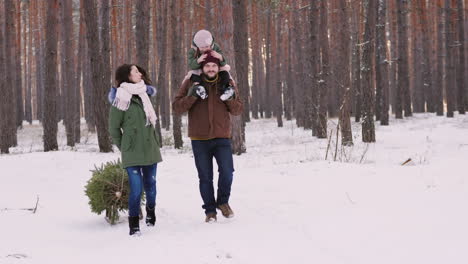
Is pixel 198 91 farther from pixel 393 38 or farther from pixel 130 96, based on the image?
pixel 393 38

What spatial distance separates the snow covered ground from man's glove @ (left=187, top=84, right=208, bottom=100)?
1407mm

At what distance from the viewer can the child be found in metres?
4.57

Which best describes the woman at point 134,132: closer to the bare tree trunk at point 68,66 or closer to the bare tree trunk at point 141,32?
the bare tree trunk at point 141,32

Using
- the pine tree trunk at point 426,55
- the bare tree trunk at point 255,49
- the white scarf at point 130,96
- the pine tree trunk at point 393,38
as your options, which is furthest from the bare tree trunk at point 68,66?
A: the bare tree trunk at point 255,49

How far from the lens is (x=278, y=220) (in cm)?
491

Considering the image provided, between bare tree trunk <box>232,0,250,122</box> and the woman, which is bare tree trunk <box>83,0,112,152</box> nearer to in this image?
bare tree trunk <box>232,0,250,122</box>

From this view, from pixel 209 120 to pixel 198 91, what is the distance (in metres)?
0.33

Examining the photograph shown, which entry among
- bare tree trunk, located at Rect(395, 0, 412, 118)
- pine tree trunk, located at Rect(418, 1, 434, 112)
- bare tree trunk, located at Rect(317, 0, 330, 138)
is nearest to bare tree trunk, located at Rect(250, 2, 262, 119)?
pine tree trunk, located at Rect(418, 1, 434, 112)

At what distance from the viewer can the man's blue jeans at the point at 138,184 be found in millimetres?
4446

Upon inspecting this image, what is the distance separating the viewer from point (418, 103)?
28062mm

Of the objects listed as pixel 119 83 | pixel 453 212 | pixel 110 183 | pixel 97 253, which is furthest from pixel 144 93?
pixel 453 212

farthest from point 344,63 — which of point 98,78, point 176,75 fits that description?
point 98,78

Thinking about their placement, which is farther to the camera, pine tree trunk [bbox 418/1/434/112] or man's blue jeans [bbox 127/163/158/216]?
pine tree trunk [bbox 418/1/434/112]

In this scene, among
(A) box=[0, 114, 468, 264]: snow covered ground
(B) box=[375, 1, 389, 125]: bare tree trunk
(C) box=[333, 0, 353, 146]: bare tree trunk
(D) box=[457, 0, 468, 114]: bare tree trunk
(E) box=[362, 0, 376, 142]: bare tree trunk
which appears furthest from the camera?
(D) box=[457, 0, 468, 114]: bare tree trunk
